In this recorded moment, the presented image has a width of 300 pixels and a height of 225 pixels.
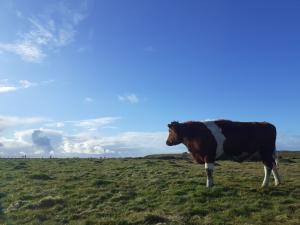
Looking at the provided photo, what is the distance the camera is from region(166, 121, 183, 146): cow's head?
21.4 meters

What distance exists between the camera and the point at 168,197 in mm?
17922

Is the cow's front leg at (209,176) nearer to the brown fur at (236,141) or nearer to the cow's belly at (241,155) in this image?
the brown fur at (236,141)

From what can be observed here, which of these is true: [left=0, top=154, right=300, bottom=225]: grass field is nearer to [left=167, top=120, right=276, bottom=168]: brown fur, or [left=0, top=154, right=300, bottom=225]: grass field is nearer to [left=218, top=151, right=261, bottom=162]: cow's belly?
[left=218, top=151, right=261, bottom=162]: cow's belly

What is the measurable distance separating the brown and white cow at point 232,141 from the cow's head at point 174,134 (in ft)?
1.33

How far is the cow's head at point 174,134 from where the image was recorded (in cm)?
2144

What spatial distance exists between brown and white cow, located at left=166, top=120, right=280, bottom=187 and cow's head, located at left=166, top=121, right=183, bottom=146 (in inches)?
16.0

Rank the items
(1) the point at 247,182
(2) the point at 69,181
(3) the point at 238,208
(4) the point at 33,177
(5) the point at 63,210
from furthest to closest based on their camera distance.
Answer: (4) the point at 33,177, (2) the point at 69,181, (1) the point at 247,182, (5) the point at 63,210, (3) the point at 238,208

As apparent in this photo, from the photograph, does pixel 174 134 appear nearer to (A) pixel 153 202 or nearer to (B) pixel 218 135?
(B) pixel 218 135

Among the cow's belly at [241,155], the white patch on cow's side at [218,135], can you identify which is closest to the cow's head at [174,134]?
the white patch on cow's side at [218,135]

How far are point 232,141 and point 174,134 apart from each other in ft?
9.30

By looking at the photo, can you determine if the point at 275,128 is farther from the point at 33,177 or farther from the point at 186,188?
the point at 33,177

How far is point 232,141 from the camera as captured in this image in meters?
20.4

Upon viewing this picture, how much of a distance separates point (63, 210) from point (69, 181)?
27.6ft

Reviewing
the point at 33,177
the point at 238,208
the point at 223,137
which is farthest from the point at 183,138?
the point at 33,177
